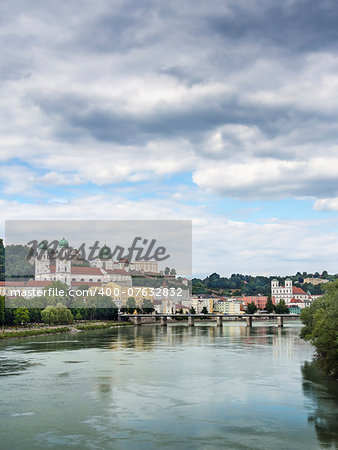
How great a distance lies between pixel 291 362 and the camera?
42.3m

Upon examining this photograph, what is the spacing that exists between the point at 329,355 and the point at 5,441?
19123 mm

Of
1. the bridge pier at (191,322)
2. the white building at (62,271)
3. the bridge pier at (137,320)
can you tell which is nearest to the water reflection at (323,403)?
the bridge pier at (191,322)

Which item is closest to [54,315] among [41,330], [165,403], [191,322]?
[41,330]

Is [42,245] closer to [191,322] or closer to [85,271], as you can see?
[85,271]

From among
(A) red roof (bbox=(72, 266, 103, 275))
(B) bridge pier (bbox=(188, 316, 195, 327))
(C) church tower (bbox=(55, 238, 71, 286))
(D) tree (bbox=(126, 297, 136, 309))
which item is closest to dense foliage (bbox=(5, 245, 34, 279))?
(C) church tower (bbox=(55, 238, 71, 286))

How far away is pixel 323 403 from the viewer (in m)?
26.3

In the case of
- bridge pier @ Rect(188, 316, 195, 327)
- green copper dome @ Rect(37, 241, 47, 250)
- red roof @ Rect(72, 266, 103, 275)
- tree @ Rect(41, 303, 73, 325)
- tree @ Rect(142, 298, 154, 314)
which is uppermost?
green copper dome @ Rect(37, 241, 47, 250)

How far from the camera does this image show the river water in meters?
20.3

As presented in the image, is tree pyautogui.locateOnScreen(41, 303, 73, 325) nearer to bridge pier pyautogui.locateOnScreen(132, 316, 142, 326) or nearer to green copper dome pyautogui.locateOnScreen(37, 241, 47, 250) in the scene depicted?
bridge pier pyautogui.locateOnScreen(132, 316, 142, 326)

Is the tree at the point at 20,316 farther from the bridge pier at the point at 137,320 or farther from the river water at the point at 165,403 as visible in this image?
the river water at the point at 165,403

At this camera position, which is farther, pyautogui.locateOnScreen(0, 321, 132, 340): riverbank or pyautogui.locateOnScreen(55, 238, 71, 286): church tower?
pyautogui.locateOnScreen(55, 238, 71, 286): church tower

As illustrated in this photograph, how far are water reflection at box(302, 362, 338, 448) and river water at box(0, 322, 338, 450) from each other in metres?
0.04

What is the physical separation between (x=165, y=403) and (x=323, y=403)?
7.85 meters

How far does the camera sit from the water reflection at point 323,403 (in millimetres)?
20938
